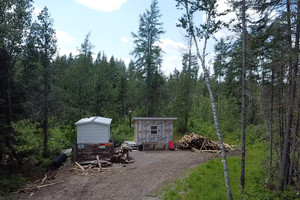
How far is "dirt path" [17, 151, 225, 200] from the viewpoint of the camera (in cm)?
895

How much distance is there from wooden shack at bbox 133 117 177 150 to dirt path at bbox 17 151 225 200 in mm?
4611

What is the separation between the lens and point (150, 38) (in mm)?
24047

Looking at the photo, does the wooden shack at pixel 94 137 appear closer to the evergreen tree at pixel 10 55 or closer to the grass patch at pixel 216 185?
the evergreen tree at pixel 10 55

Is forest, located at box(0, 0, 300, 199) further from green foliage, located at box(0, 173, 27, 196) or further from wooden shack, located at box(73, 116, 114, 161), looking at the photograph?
wooden shack, located at box(73, 116, 114, 161)

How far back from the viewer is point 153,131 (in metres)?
18.9

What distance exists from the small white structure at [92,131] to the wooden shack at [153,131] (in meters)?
3.39

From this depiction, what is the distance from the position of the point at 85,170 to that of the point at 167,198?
5.94 metres

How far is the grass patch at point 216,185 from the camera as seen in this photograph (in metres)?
7.34

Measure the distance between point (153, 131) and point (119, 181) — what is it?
868 cm

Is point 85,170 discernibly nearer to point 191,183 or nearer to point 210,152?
point 191,183

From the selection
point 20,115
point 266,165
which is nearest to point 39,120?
point 20,115

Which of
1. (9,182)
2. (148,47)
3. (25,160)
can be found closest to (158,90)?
(148,47)

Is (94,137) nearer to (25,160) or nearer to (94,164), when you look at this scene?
(94,164)

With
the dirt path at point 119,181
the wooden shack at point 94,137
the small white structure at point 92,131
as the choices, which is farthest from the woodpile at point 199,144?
the small white structure at point 92,131
